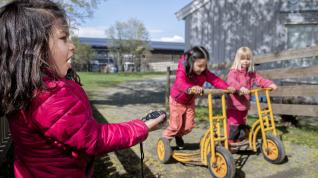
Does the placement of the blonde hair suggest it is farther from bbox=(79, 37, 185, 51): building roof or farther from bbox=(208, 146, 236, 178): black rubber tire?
bbox=(79, 37, 185, 51): building roof

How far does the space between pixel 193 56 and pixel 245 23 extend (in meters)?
9.69

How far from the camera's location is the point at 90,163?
6.19ft

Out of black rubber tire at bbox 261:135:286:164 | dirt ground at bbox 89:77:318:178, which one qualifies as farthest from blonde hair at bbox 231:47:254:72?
dirt ground at bbox 89:77:318:178

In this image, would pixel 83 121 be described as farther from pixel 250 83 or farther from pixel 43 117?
pixel 250 83

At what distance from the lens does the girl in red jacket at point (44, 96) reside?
1599 millimetres

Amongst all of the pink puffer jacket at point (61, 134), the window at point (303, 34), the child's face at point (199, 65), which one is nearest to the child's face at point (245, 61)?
the child's face at point (199, 65)

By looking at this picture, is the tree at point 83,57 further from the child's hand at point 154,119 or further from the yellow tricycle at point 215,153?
the child's hand at point 154,119

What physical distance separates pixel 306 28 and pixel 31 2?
496 inches

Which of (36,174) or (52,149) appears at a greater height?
(52,149)

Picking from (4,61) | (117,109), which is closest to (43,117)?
(4,61)

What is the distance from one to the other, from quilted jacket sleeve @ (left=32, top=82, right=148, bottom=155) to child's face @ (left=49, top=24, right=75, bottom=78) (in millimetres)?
120

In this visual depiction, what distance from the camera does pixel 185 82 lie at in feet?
16.3

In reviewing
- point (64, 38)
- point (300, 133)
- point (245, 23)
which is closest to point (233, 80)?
point (300, 133)

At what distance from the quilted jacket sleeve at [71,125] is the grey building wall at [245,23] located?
12139 millimetres
